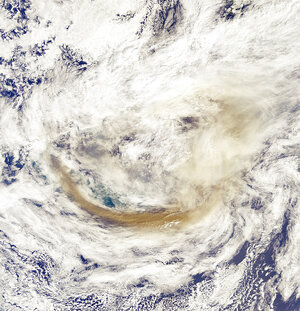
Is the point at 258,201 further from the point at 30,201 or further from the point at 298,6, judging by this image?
the point at 30,201

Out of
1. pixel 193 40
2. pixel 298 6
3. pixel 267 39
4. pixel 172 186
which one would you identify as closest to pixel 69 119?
pixel 172 186

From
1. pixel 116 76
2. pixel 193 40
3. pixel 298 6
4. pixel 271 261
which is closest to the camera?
pixel 298 6

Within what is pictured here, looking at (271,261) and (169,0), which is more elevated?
(169,0)

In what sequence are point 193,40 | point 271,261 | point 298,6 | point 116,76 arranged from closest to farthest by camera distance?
point 298,6 < point 193,40 < point 116,76 < point 271,261

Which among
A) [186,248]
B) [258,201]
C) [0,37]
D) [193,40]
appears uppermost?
[0,37]

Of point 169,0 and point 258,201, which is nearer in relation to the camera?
point 169,0

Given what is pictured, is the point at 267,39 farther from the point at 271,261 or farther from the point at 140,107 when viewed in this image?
the point at 271,261

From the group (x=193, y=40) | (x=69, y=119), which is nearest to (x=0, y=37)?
(x=69, y=119)
